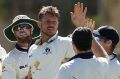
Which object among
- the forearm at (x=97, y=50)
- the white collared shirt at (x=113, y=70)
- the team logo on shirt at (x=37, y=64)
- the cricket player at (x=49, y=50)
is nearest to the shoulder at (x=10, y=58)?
the cricket player at (x=49, y=50)

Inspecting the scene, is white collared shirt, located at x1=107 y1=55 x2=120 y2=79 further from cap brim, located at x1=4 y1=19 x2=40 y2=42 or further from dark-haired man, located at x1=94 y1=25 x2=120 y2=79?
cap brim, located at x1=4 y1=19 x2=40 y2=42

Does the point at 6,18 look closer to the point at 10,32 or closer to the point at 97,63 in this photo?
the point at 10,32

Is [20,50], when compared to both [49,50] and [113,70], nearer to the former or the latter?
[49,50]

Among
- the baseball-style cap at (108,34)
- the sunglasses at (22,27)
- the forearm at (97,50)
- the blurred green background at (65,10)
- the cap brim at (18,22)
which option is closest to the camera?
the forearm at (97,50)

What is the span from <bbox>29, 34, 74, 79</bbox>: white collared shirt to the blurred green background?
14.1 meters

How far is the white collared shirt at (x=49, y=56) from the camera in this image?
9719 mm

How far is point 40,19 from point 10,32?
1.33 m

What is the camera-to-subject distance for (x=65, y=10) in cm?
2750

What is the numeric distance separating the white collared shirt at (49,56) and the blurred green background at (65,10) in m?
14.1

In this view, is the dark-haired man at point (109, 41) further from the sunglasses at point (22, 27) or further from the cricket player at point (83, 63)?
the sunglasses at point (22, 27)

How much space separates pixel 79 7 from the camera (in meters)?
9.27

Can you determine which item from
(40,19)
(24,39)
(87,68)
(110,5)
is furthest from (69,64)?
(110,5)

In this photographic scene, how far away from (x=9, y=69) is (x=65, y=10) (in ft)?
55.4

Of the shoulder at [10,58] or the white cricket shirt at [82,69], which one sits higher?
the white cricket shirt at [82,69]
